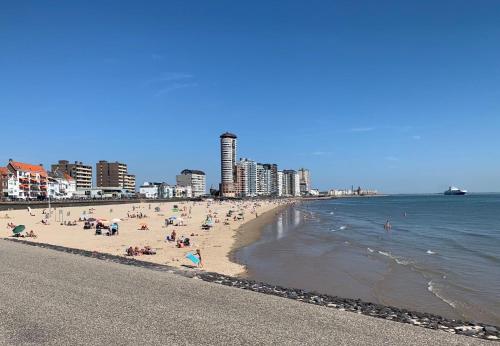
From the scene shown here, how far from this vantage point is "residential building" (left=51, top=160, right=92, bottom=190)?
180 m

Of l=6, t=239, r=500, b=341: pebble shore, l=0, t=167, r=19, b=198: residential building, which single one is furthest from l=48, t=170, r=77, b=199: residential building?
l=6, t=239, r=500, b=341: pebble shore

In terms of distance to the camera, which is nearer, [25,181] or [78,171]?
[25,181]

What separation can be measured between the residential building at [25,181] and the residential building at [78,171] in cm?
4073

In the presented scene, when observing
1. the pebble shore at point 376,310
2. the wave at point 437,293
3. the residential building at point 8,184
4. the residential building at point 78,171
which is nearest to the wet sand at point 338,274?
the wave at point 437,293

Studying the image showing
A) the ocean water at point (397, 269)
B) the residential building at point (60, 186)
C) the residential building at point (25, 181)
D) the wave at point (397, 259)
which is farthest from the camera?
the residential building at point (60, 186)

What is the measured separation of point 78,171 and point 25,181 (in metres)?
55.4

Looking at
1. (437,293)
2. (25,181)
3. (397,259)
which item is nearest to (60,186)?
(25,181)

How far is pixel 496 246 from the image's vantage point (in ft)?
103

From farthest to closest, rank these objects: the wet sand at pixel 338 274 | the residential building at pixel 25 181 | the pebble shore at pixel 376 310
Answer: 1. the residential building at pixel 25 181
2. the wet sand at pixel 338 274
3. the pebble shore at pixel 376 310

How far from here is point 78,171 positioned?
18088cm

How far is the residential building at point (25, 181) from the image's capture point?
120 m

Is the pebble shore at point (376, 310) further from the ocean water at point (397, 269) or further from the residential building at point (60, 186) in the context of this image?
the residential building at point (60, 186)

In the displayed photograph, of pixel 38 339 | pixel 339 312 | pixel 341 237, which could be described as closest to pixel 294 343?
pixel 339 312

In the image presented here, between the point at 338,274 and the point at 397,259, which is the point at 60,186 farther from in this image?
the point at 338,274
